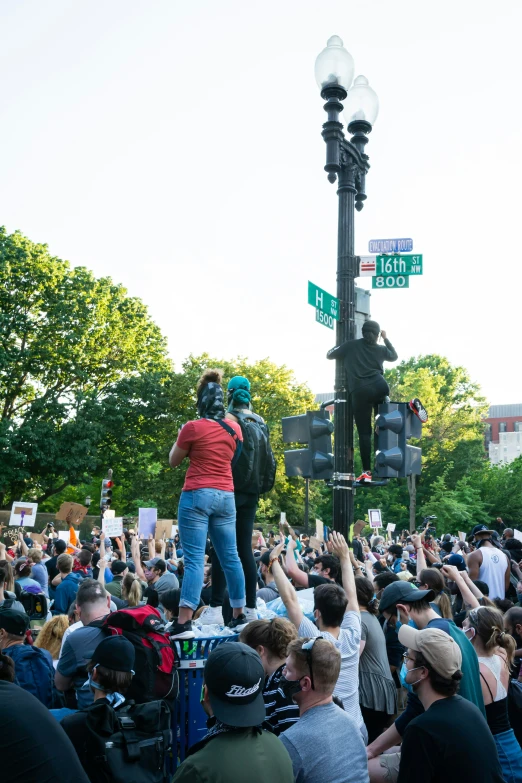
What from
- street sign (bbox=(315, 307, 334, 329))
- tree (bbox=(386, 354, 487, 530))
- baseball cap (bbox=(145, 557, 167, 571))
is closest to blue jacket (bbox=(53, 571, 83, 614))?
baseball cap (bbox=(145, 557, 167, 571))

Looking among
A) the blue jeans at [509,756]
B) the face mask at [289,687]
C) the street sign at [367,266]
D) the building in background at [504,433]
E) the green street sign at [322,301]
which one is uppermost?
the building in background at [504,433]

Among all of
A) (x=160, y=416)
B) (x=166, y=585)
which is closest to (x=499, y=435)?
(x=160, y=416)

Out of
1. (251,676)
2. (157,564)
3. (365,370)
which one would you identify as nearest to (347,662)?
(251,676)

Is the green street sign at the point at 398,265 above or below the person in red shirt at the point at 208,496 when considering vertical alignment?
above

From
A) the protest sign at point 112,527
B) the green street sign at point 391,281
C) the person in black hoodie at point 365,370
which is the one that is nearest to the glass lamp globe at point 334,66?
the green street sign at point 391,281

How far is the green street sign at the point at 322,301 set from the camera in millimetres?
7406

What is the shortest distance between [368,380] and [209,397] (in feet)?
7.63

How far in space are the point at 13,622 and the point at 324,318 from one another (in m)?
4.14

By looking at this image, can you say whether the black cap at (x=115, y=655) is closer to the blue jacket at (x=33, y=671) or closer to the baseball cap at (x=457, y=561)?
the blue jacket at (x=33, y=671)

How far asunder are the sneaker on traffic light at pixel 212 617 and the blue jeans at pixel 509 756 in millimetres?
2178

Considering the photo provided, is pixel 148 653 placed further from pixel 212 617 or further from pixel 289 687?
pixel 212 617

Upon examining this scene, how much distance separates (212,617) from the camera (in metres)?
5.88

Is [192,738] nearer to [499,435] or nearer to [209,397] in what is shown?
[209,397]

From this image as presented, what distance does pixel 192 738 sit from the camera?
460cm
